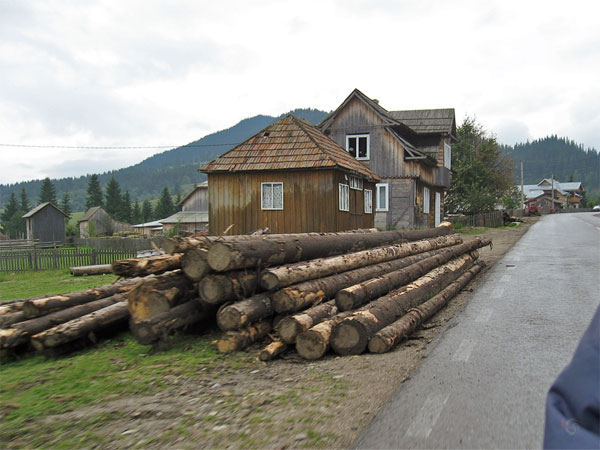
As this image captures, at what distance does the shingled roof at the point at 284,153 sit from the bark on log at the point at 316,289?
11.7 meters

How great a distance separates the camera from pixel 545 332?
21.4 feet

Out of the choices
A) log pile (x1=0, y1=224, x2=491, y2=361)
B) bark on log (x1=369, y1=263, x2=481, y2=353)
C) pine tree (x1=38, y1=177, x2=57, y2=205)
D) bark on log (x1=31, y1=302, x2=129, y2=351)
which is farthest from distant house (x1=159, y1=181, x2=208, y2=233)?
log pile (x1=0, y1=224, x2=491, y2=361)

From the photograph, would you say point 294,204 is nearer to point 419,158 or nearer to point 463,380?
point 419,158

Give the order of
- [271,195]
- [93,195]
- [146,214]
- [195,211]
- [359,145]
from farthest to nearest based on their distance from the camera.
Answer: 1. [146,214]
2. [93,195]
3. [195,211]
4. [359,145]
5. [271,195]

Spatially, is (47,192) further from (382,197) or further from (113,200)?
(382,197)

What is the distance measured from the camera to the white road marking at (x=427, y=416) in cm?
362

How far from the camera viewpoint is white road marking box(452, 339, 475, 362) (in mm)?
5503

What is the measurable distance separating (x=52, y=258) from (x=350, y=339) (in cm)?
Result: 1971

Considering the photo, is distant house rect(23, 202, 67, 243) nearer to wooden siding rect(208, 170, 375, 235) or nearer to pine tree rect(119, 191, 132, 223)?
pine tree rect(119, 191, 132, 223)

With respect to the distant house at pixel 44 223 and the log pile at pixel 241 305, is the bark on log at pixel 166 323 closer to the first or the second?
the log pile at pixel 241 305

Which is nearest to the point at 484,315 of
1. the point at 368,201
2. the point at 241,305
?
the point at 241,305

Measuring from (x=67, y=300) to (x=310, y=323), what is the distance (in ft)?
13.0

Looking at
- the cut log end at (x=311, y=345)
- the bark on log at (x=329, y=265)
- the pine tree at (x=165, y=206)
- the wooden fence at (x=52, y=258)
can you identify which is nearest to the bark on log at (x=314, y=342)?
the cut log end at (x=311, y=345)

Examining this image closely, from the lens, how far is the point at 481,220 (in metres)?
39.3
